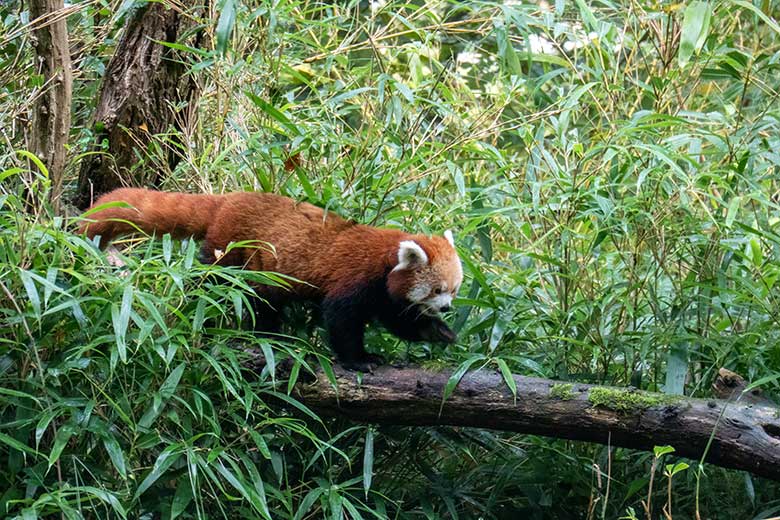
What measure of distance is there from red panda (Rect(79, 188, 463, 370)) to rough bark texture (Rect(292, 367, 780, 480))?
9.3 inches

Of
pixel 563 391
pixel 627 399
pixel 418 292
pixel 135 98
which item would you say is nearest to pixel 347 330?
pixel 418 292

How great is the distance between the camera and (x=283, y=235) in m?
3.27

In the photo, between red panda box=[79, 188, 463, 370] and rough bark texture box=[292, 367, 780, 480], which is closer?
rough bark texture box=[292, 367, 780, 480]

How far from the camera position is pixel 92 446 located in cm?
273

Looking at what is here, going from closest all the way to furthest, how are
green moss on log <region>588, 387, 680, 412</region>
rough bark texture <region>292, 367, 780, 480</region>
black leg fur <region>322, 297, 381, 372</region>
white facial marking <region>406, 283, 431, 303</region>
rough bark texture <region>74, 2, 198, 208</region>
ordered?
rough bark texture <region>292, 367, 780, 480</region> < green moss on log <region>588, 387, 680, 412</region> < black leg fur <region>322, 297, 381, 372</region> < white facial marking <region>406, 283, 431, 303</region> < rough bark texture <region>74, 2, 198, 208</region>

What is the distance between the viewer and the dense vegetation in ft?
8.75

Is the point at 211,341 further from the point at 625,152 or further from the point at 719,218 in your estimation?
the point at 719,218

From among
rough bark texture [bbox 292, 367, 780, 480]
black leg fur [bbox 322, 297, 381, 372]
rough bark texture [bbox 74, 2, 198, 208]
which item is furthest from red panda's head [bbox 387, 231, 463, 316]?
rough bark texture [bbox 74, 2, 198, 208]

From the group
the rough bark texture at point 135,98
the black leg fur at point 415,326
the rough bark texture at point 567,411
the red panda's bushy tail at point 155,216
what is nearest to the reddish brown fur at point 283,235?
the red panda's bushy tail at point 155,216

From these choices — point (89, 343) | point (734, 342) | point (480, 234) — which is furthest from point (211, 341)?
point (734, 342)

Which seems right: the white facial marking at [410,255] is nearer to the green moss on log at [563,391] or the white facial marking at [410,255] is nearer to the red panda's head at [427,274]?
the red panda's head at [427,274]

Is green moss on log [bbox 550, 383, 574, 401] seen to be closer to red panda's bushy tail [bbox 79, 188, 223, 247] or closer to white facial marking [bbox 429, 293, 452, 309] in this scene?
white facial marking [bbox 429, 293, 452, 309]

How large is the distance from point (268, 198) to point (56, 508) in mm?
1329

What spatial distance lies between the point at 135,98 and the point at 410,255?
1.53m
